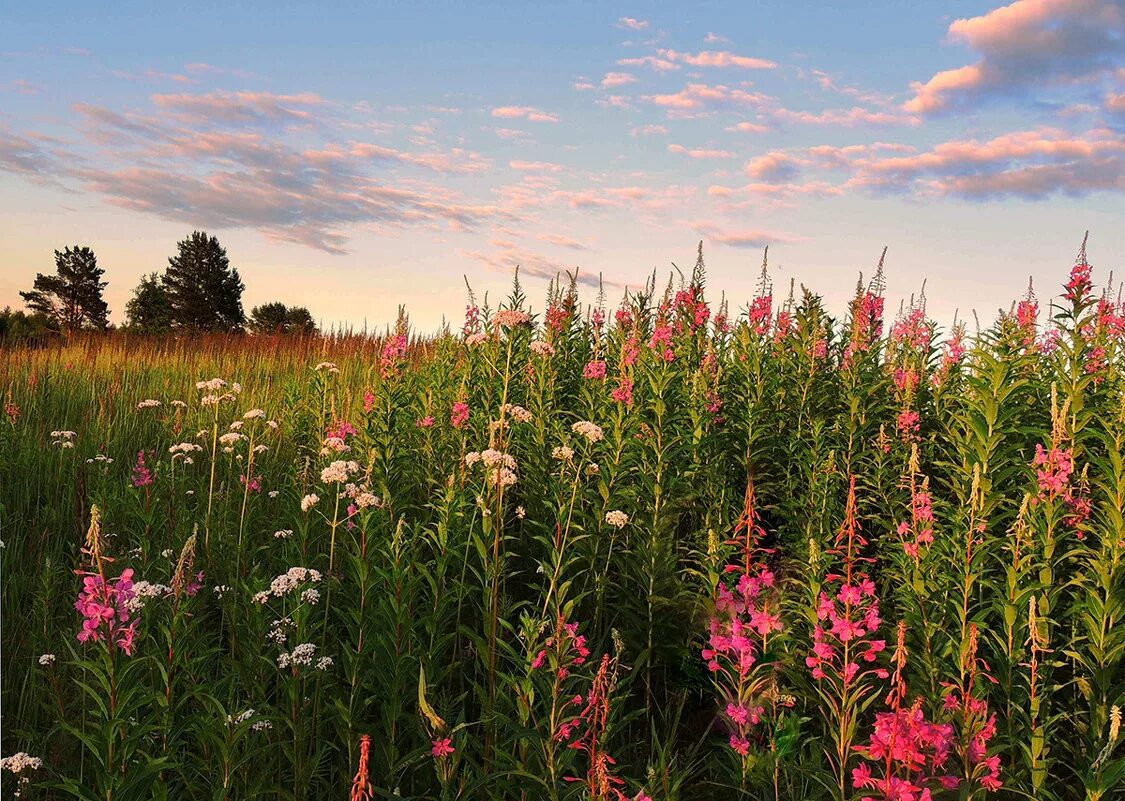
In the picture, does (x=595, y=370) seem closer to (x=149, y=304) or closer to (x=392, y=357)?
(x=392, y=357)

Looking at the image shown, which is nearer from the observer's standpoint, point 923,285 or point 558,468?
point 558,468

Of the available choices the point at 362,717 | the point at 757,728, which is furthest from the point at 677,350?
the point at 362,717

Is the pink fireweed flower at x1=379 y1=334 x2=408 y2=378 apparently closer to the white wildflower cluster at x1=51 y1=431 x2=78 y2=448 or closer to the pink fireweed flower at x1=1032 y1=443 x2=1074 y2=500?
the white wildflower cluster at x1=51 y1=431 x2=78 y2=448

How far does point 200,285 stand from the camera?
211ft

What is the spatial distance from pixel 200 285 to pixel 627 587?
67.4 meters

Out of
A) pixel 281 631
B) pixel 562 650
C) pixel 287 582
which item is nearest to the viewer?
pixel 562 650

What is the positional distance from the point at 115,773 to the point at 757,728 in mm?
3095

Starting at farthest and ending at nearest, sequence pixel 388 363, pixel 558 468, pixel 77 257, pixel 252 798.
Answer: pixel 77 257 < pixel 388 363 < pixel 558 468 < pixel 252 798

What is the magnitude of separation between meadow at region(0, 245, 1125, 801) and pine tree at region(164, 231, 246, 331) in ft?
196

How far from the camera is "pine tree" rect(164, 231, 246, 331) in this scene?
6297 cm

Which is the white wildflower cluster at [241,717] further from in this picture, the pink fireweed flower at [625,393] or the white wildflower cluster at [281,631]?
the pink fireweed flower at [625,393]

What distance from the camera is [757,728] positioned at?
426 centimetres

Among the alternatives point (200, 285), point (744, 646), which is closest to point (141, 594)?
point (744, 646)

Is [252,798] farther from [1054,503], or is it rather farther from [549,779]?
[1054,503]
